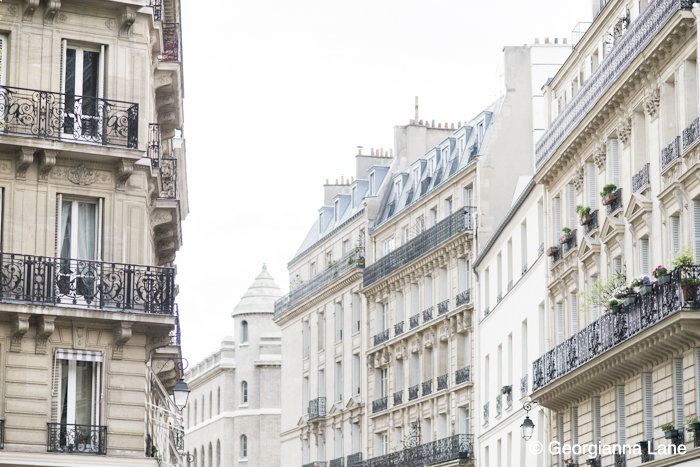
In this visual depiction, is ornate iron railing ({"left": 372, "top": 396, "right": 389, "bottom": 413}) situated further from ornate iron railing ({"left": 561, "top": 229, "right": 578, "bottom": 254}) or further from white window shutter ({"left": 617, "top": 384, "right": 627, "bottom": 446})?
white window shutter ({"left": 617, "top": 384, "right": 627, "bottom": 446})

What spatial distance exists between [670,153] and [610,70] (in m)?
4.71

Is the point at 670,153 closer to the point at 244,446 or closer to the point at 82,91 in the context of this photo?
the point at 82,91

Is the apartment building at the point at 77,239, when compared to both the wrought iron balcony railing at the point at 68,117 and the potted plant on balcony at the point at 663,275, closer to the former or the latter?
the wrought iron balcony railing at the point at 68,117

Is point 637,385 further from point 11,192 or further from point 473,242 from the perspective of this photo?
point 473,242

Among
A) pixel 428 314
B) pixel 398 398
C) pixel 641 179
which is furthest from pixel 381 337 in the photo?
pixel 641 179

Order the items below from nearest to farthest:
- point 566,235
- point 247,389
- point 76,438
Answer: point 76,438
point 566,235
point 247,389

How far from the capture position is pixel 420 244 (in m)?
61.3

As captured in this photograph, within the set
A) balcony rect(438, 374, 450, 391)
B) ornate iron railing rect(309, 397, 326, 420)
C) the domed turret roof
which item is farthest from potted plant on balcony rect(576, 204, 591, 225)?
the domed turret roof

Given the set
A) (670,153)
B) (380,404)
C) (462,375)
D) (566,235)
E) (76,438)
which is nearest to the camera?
(76,438)

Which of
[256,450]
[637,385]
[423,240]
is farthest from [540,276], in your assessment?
[256,450]

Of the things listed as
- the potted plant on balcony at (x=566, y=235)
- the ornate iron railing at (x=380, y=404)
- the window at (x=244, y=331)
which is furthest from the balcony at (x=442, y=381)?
the window at (x=244, y=331)

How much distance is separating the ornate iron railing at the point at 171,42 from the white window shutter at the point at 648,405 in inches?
513

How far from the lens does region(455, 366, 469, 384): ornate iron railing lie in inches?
2188

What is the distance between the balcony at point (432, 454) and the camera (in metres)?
54.8
